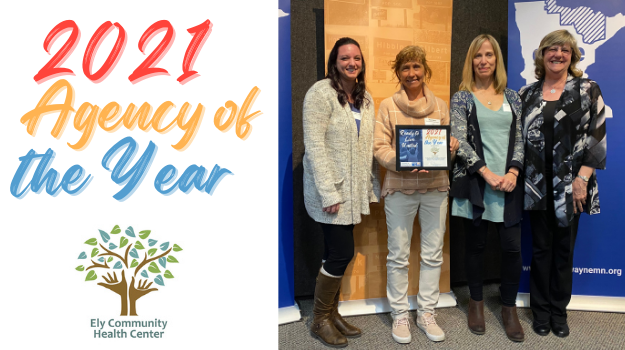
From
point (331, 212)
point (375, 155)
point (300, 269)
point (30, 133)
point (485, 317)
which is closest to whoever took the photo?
point (30, 133)

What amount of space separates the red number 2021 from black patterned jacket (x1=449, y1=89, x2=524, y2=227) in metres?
1.58

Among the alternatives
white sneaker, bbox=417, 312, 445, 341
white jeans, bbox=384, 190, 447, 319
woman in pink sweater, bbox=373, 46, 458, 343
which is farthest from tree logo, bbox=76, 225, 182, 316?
white sneaker, bbox=417, 312, 445, 341

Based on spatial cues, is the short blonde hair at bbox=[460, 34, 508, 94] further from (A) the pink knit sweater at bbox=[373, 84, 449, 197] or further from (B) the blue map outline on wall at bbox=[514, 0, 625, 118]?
(B) the blue map outline on wall at bbox=[514, 0, 625, 118]

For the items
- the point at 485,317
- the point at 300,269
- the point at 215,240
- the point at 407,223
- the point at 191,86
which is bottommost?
the point at 485,317

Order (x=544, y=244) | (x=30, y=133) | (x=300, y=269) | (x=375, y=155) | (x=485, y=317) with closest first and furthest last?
(x=30, y=133) → (x=375, y=155) → (x=544, y=244) → (x=485, y=317) → (x=300, y=269)

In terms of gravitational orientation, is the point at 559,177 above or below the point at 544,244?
above

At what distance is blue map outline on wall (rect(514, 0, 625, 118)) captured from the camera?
8.23 ft

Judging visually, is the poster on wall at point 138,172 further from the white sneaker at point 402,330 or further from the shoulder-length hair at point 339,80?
the white sneaker at point 402,330

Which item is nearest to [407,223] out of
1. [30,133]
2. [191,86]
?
[191,86]

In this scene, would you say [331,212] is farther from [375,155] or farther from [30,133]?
[30,133]

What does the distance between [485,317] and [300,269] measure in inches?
50.4

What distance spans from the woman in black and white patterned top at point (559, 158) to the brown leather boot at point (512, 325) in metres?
0.14

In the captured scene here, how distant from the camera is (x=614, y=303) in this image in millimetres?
2594

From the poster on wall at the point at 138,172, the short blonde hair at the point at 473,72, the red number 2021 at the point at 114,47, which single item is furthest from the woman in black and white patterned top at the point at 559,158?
the red number 2021 at the point at 114,47
